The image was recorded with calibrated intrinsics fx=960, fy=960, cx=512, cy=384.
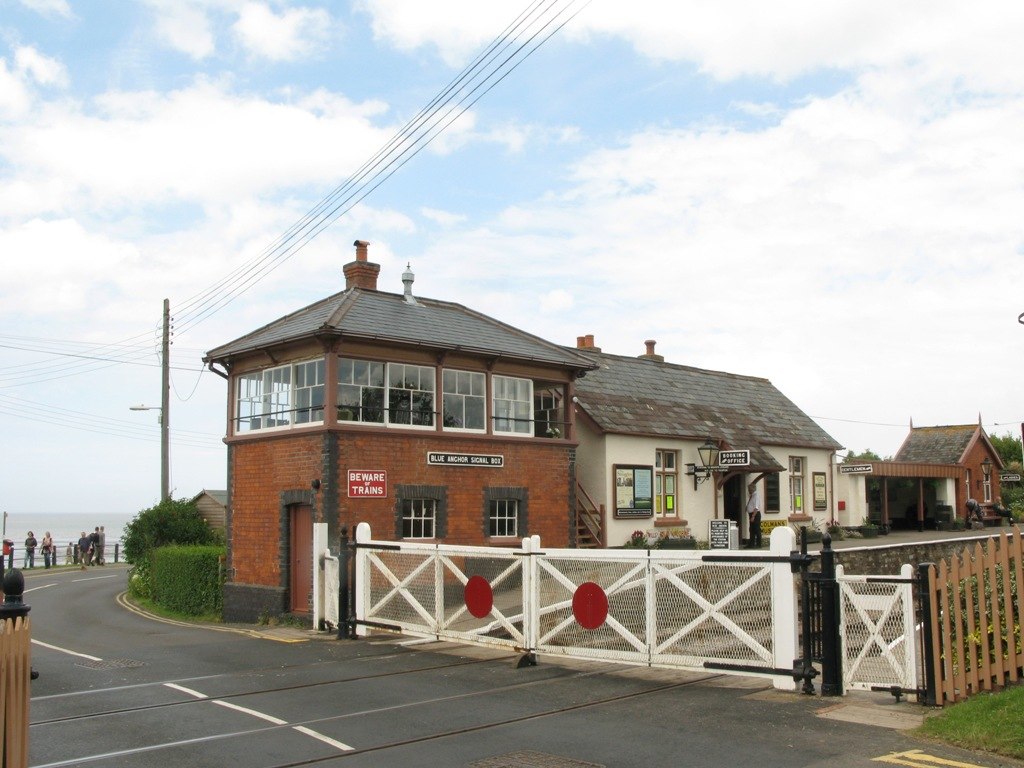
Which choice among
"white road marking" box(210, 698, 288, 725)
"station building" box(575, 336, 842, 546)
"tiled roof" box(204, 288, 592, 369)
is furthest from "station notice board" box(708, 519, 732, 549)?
"white road marking" box(210, 698, 288, 725)

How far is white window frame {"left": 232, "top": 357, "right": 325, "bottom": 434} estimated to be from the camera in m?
19.0

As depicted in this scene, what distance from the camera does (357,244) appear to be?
2244cm

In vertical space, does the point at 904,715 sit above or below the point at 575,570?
below

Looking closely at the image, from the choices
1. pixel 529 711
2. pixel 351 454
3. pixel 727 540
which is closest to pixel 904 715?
pixel 529 711

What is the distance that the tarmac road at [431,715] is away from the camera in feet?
25.9

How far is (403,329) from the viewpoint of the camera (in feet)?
65.4

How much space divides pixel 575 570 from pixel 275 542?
9416mm

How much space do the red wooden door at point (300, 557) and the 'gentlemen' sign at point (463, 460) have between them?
2699 millimetres

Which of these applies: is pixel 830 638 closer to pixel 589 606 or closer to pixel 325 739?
pixel 589 606

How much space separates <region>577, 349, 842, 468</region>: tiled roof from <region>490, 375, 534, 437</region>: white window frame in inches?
126

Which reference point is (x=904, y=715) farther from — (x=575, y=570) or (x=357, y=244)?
(x=357, y=244)

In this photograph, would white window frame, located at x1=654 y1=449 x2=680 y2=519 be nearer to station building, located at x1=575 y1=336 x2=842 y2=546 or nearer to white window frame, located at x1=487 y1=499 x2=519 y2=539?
station building, located at x1=575 y1=336 x2=842 y2=546

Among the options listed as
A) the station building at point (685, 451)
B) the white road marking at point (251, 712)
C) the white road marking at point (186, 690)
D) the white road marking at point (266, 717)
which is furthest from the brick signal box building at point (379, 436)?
the white road marking at point (251, 712)

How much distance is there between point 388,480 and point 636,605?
27.5 feet
